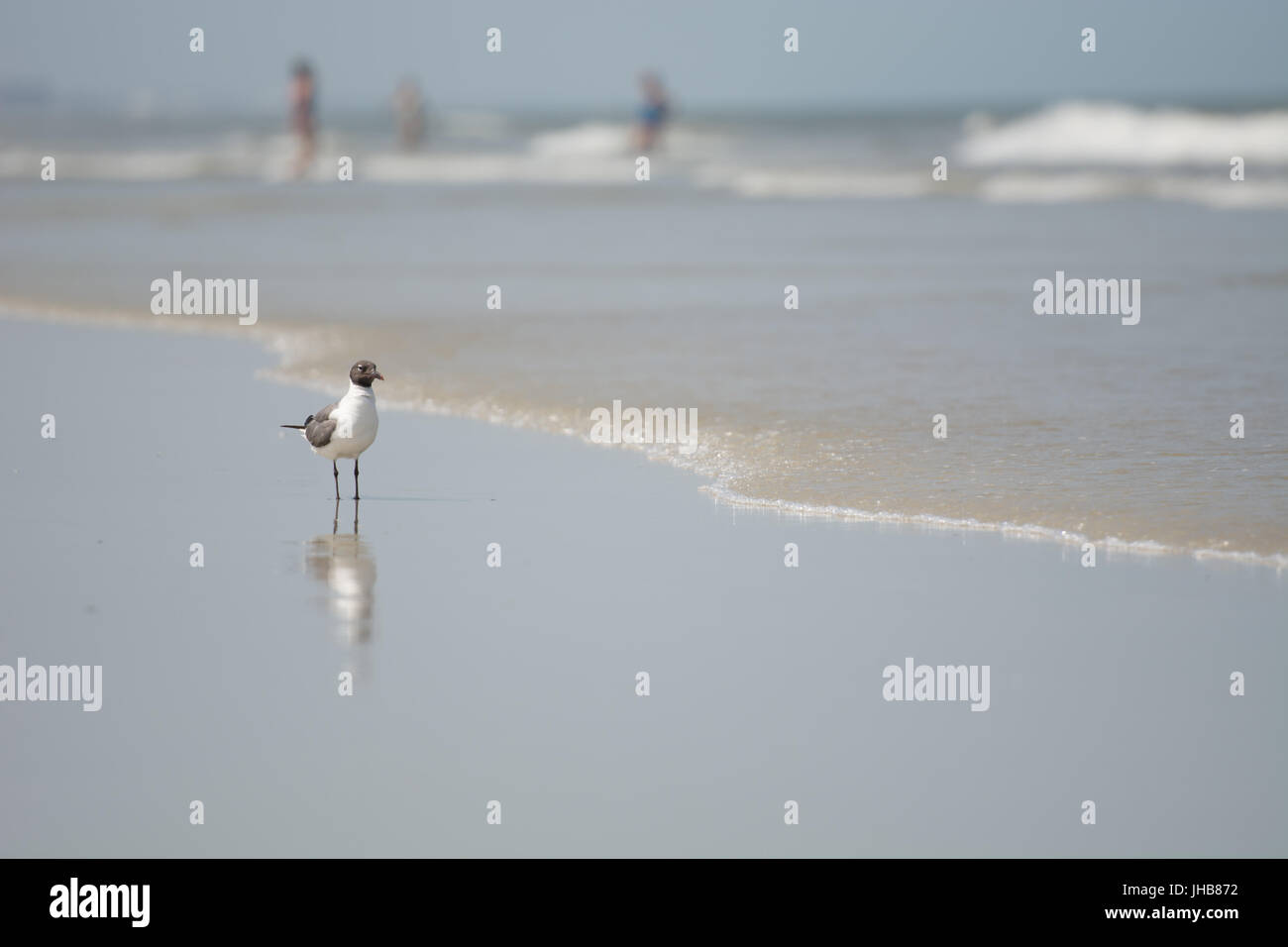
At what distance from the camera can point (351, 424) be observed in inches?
282

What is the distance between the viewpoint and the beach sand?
4.16 metres

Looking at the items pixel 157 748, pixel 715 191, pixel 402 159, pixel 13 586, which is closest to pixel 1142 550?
pixel 157 748

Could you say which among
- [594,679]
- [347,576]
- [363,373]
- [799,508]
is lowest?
[594,679]

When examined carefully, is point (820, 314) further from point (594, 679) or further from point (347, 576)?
point (594, 679)

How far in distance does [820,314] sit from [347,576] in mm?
6747

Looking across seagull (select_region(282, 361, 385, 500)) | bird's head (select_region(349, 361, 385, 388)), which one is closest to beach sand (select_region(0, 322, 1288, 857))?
seagull (select_region(282, 361, 385, 500))

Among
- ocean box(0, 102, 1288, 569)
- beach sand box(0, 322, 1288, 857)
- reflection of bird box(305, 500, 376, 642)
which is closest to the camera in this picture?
beach sand box(0, 322, 1288, 857)

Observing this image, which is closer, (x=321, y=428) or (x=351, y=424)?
(x=351, y=424)

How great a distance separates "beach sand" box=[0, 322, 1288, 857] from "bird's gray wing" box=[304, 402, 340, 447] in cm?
24

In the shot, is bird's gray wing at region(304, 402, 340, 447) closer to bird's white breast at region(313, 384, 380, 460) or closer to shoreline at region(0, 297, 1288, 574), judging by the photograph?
bird's white breast at region(313, 384, 380, 460)

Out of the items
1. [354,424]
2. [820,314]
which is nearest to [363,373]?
[354,424]

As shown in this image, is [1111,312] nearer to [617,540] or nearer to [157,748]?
[617,540]

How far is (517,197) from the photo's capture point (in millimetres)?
27109
